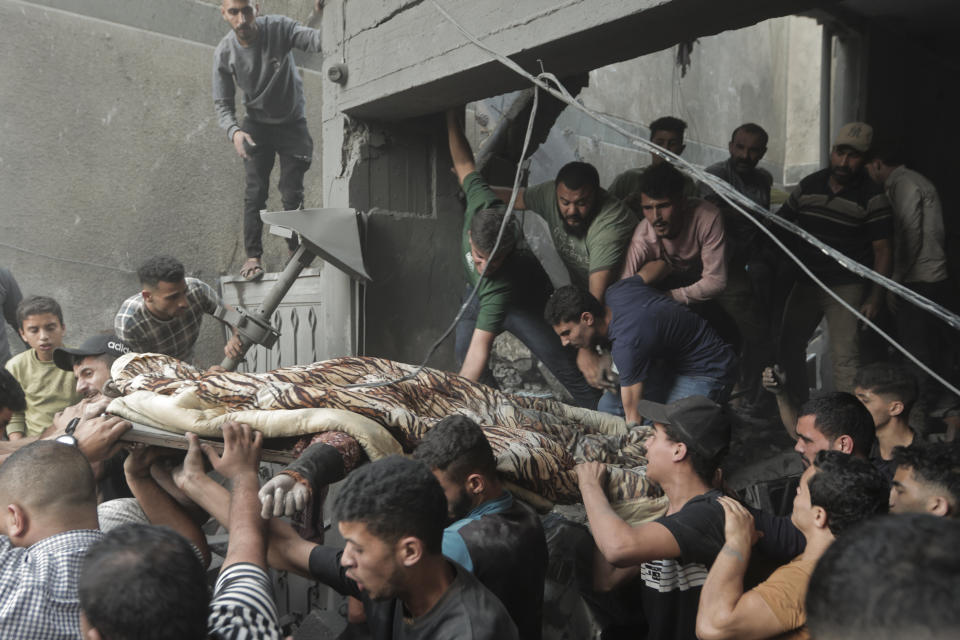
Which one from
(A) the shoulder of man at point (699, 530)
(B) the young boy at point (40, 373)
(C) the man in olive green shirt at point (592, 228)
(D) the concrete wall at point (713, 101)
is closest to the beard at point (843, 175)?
(C) the man in olive green shirt at point (592, 228)

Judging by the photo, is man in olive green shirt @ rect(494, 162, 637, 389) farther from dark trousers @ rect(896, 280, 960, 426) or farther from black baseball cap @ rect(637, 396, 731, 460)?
dark trousers @ rect(896, 280, 960, 426)

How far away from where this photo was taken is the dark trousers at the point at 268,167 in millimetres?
7258

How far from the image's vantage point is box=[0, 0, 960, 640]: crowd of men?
4.57ft

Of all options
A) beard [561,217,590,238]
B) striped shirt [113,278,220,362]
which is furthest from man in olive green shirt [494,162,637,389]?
striped shirt [113,278,220,362]

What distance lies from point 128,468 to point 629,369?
7.67 ft

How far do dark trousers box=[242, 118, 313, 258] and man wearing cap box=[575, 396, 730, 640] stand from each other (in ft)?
17.4

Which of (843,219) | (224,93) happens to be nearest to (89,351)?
(224,93)

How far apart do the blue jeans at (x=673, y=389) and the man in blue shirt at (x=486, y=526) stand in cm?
182

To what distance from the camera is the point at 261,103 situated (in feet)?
23.6

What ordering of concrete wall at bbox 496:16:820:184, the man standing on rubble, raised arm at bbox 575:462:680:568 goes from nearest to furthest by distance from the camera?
raised arm at bbox 575:462:680:568, the man standing on rubble, concrete wall at bbox 496:16:820:184

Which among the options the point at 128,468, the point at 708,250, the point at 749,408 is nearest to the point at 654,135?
the point at 708,250

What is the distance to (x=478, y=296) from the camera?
477 centimetres

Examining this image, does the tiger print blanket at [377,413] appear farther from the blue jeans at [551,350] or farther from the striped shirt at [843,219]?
the striped shirt at [843,219]

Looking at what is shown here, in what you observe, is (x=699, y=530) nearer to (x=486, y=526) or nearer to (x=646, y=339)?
(x=486, y=526)
